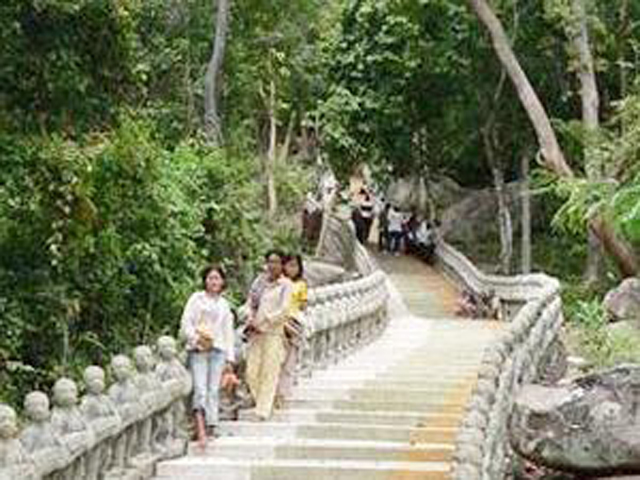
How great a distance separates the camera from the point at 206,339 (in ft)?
35.8

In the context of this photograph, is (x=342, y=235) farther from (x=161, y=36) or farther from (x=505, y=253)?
(x=161, y=36)

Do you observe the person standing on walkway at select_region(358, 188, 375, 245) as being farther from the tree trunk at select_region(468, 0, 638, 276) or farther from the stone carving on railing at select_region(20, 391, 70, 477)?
the stone carving on railing at select_region(20, 391, 70, 477)

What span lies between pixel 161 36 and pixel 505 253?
1083cm

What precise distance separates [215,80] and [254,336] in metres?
14.9

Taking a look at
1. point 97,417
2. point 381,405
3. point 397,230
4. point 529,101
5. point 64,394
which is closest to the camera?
point 64,394

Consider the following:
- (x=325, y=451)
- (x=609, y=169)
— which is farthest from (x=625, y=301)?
(x=325, y=451)

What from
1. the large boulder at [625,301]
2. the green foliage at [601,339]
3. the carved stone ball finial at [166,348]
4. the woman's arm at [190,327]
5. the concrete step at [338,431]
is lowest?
the green foliage at [601,339]

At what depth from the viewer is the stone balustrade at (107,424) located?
25.5 feet

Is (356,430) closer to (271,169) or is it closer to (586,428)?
(586,428)

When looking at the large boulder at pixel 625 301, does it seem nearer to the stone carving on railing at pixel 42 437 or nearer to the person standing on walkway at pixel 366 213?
the person standing on walkway at pixel 366 213

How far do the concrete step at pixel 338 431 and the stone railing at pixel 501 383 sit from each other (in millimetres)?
625

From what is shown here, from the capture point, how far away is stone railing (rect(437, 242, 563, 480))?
29.4ft

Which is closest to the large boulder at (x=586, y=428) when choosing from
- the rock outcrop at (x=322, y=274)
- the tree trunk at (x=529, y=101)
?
the tree trunk at (x=529, y=101)

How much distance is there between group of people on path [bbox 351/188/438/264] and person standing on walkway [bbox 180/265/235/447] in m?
28.7
